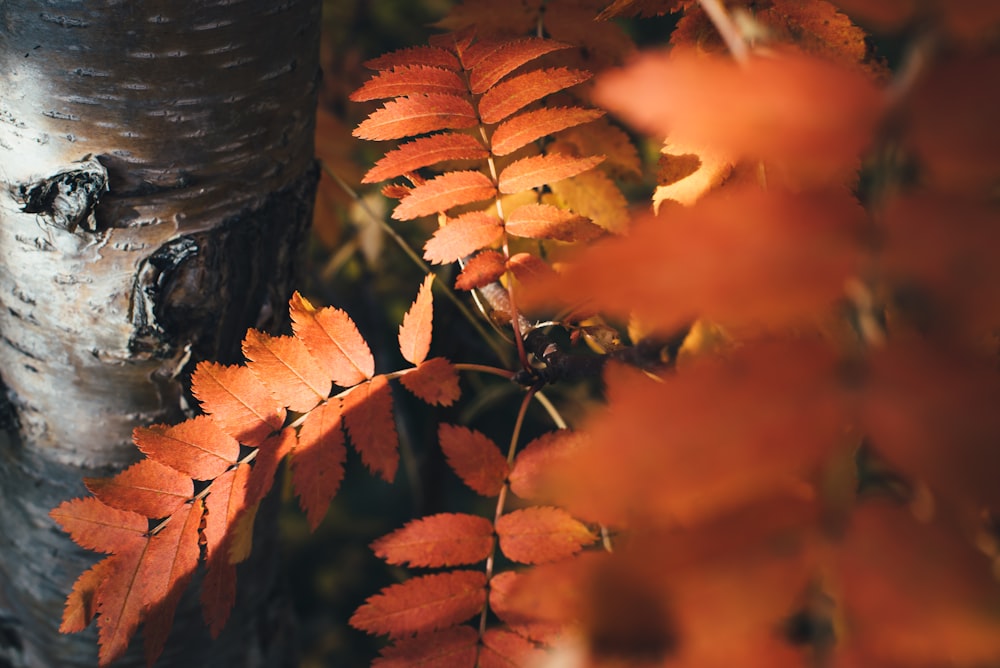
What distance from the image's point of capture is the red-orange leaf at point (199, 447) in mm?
666

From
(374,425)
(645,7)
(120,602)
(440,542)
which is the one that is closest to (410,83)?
(645,7)

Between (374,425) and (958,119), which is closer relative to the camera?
(958,119)

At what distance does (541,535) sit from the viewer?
66 centimetres

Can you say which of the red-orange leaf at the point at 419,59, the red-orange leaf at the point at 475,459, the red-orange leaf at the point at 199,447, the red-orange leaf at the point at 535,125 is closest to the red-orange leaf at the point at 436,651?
the red-orange leaf at the point at 475,459

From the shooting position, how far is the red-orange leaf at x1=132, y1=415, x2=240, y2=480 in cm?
67

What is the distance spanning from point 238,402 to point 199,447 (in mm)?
57

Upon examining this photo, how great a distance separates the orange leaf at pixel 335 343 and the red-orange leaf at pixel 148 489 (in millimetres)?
174

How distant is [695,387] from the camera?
1.07 feet

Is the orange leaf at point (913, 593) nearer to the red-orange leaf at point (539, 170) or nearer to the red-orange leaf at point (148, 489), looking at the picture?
the red-orange leaf at point (539, 170)

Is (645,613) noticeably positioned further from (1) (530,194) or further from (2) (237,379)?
(1) (530,194)

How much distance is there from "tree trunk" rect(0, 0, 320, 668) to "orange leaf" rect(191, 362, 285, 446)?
10 cm

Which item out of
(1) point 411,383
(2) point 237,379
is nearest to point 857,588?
(1) point 411,383

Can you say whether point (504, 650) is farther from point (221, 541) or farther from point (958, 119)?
point (958, 119)

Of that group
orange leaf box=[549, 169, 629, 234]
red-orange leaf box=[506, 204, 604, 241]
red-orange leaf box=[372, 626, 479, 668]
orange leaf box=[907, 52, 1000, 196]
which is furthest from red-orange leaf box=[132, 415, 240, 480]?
orange leaf box=[907, 52, 1000, 196]
